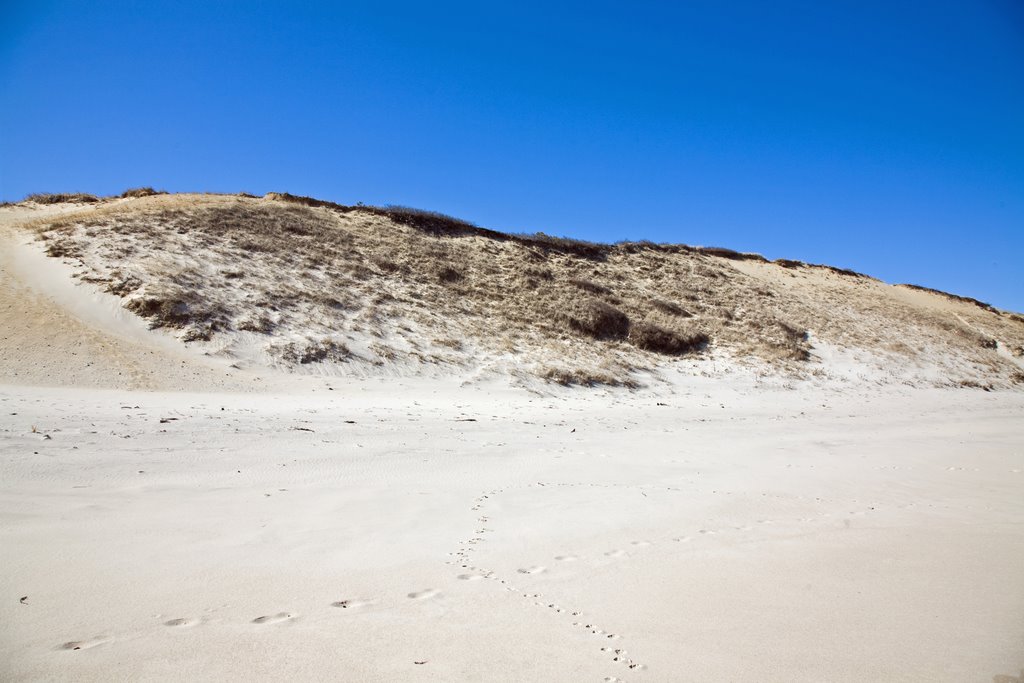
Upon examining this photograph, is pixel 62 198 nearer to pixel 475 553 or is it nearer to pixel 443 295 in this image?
pixel 443 295

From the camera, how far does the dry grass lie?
643 inches

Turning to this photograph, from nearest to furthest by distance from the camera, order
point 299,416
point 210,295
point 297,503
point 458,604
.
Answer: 1. point 458,604
2. point 297,503
3. point 299,416
4. point 210,295

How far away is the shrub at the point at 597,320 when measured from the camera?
21.4 meters

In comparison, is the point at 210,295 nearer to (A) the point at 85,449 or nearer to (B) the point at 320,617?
(A) the point at 85,449

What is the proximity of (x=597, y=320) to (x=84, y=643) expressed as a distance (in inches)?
791

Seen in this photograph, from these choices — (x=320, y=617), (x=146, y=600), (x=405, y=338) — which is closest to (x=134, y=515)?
(x=146, y=600)

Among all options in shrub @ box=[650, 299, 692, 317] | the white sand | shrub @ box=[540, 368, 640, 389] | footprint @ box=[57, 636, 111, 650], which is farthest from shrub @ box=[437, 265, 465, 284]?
footprint @ box=[57, 636, 111, 650]

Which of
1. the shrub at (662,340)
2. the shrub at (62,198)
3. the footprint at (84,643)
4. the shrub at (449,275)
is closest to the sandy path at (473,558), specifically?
the footprint at (84,643)

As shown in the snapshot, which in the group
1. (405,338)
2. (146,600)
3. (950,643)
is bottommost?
(146,600)

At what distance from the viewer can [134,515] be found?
4340 millimetres

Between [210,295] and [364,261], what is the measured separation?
650 centimetres

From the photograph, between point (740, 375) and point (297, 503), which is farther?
point (740, 375)

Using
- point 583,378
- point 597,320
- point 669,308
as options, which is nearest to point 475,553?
point 583,378

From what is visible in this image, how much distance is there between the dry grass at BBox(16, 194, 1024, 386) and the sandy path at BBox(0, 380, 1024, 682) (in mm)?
7980
